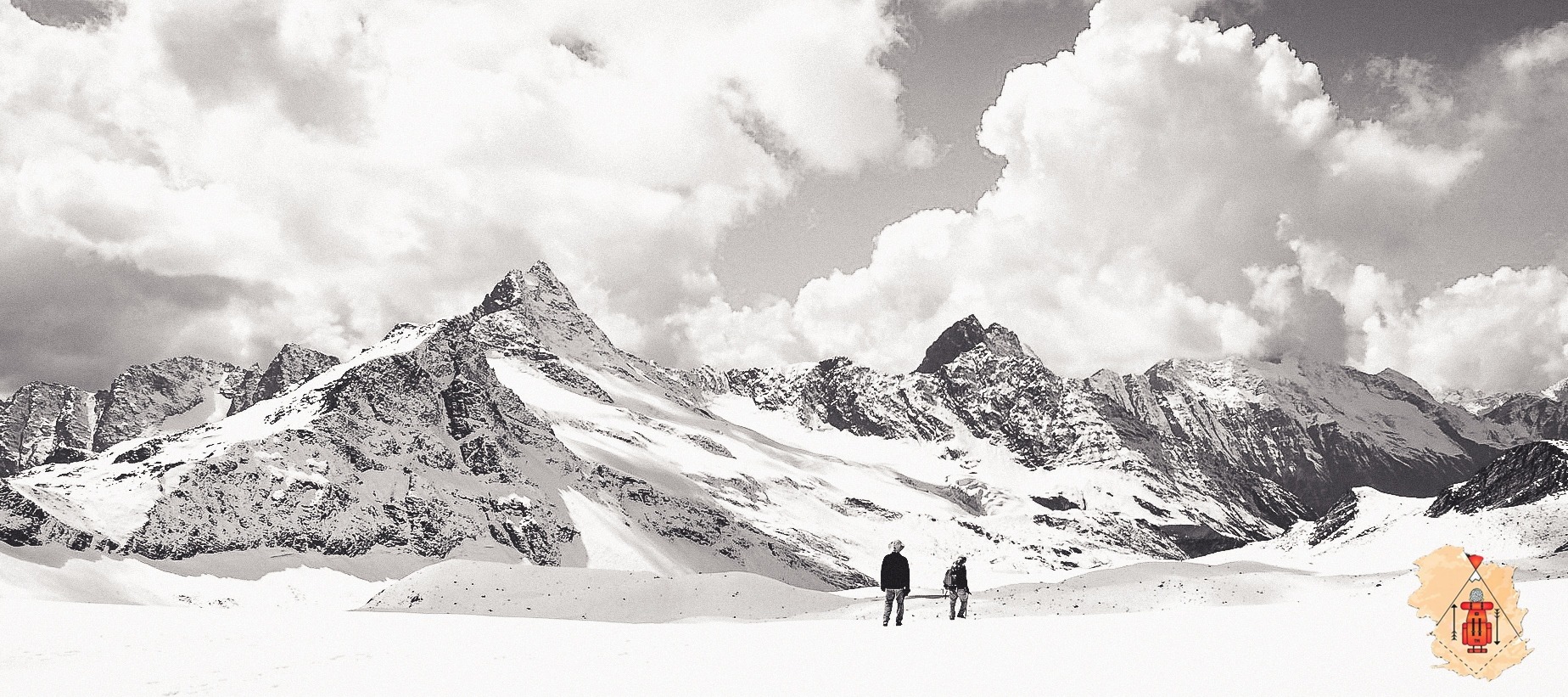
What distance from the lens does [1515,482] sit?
104312 mm

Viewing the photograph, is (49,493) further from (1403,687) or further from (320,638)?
(1403,687)

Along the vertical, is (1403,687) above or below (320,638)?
above

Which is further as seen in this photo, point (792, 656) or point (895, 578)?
point (895, 578)

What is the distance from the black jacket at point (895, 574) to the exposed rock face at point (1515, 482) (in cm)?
10296

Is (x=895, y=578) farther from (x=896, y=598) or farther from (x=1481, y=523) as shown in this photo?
(x=1481, y=523)

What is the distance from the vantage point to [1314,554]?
11281 cm

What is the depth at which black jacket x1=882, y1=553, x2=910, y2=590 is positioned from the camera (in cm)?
2192

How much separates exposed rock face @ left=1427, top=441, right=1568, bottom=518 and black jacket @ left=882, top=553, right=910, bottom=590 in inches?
4054

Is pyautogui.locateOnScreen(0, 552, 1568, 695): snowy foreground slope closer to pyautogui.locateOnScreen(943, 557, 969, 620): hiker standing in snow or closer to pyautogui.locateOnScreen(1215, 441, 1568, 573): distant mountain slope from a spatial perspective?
pyautogui.locateOnScreen(943, 557, 969, 620): hiker standing in snow

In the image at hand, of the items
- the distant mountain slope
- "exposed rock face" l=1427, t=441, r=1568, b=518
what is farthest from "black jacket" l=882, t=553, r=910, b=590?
"exposed rock face" l=1427, t=441, r=1568, b=518

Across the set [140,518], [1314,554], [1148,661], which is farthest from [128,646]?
[140,518]

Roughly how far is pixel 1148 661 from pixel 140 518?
187 metres

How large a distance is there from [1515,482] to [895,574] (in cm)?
11075

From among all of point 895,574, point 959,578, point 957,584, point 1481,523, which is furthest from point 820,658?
point 1481,523
